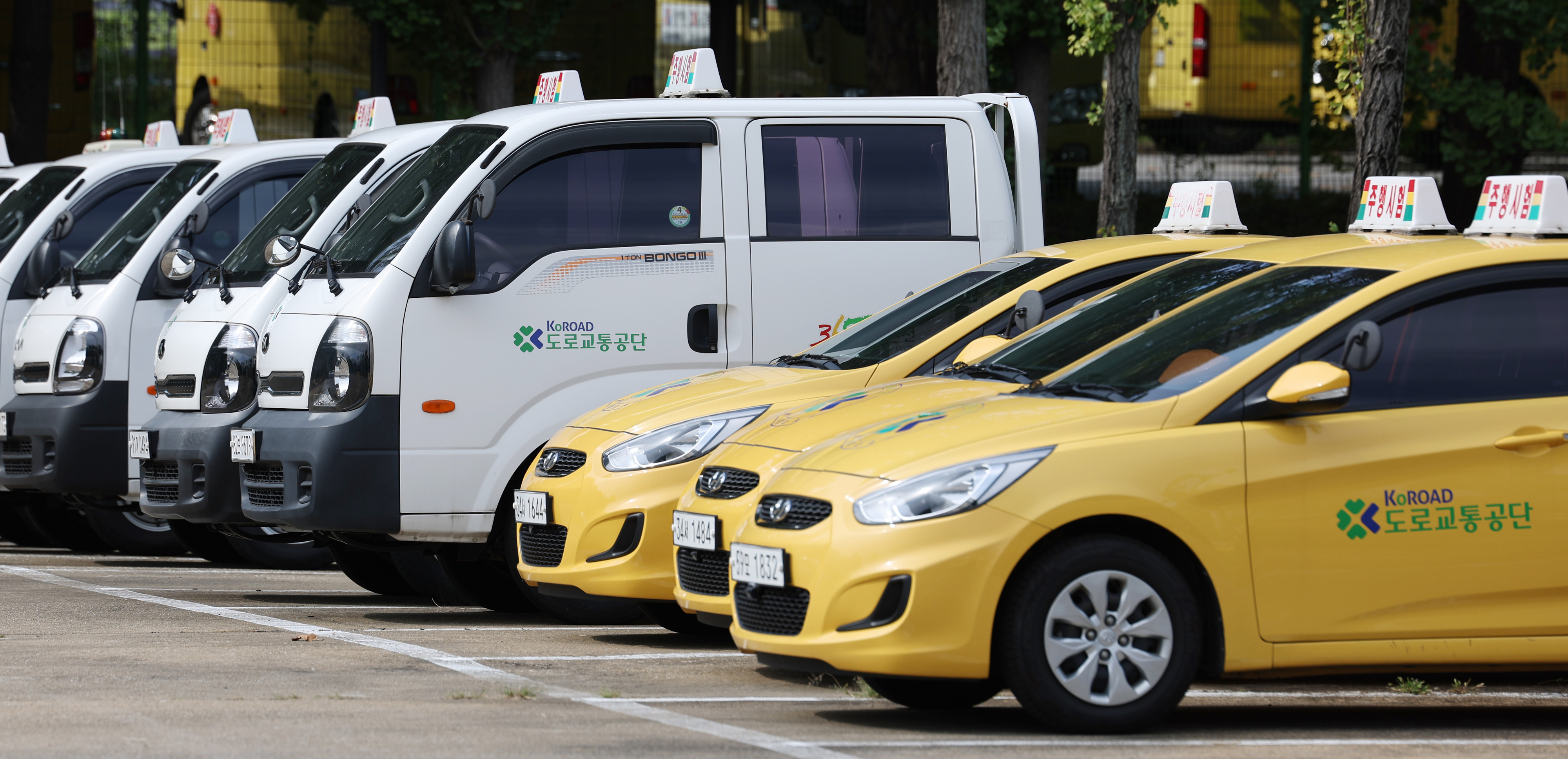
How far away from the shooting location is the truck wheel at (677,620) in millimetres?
8727

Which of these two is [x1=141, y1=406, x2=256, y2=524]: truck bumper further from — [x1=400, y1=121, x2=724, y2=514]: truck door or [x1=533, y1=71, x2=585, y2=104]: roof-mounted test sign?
[x1=533, y1=71, x2=585, y2=104]: roof-mounted test sign

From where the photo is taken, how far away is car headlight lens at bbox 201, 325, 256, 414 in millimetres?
10094

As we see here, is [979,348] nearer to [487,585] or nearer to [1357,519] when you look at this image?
[1357,519]

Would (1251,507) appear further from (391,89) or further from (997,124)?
(391,89)

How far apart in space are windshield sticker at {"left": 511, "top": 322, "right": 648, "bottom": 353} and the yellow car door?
→ 140 inches

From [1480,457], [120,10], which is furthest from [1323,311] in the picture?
[120,10]

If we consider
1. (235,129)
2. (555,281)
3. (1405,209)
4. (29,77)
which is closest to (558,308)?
(555,281)

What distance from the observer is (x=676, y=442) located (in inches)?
326

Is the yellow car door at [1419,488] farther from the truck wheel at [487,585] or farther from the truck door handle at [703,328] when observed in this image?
the truck wheel at [487,585]

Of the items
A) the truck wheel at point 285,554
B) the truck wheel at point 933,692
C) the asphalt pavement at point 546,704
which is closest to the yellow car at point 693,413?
the asphalt pavement at point 546,704

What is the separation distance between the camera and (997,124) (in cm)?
1066

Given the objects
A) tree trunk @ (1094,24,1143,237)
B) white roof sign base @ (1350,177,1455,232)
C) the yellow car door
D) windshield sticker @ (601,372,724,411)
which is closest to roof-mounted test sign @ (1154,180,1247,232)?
white roof sign base @ (1350,177,1455,232)

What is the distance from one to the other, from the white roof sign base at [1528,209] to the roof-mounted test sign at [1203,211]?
1919 mm

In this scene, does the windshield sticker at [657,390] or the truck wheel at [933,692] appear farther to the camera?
the windshield sticker at [657,390]
